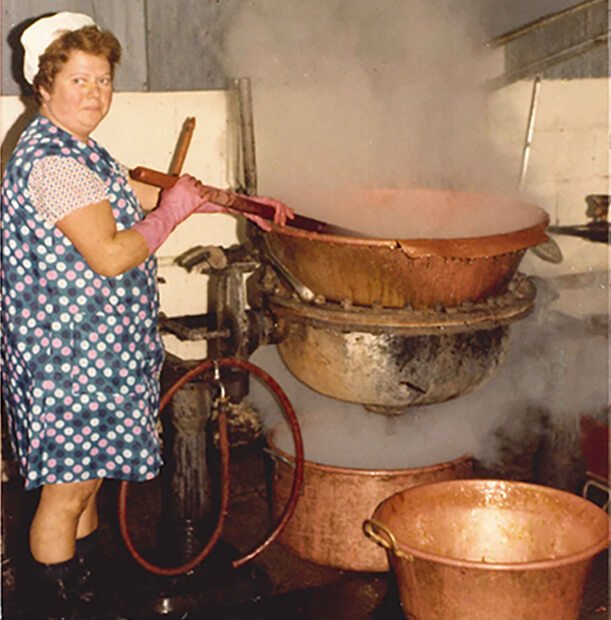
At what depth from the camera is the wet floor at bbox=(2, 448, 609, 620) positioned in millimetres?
3697

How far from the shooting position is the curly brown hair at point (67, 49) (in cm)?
312

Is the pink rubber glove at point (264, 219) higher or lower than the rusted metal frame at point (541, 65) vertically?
lower

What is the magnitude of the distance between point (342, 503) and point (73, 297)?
1.41 m

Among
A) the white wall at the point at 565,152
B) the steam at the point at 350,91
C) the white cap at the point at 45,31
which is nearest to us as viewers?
the white cap at the point at 45,31

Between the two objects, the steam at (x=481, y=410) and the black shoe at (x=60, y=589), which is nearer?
the black shoe at (x=60, y=589)

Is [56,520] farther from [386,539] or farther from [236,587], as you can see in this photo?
[386,539]

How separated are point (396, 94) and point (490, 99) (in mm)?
698

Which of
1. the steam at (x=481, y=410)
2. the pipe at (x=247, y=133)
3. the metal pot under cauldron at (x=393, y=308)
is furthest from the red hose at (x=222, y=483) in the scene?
the pipe at (x=247, y=133)

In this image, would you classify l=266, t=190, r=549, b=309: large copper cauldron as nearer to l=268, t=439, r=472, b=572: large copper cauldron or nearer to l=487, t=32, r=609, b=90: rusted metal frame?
l=268, t=439, r=472, b=572: large copper cauldron

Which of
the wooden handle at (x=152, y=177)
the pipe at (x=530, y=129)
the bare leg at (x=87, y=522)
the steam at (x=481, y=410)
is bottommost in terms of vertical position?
the bare leg at (x=87, y=522)

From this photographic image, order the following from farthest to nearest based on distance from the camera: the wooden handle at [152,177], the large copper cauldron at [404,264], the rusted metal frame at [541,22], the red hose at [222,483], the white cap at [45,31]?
the rusted metal frame at [541,22] → the red hose at [222,483] → the large copper cauldron at [404,264] → the wooden handle at [152,177] → the white cap at [45,31]

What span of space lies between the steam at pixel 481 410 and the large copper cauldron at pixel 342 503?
0.15 m

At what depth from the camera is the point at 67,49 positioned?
312cm

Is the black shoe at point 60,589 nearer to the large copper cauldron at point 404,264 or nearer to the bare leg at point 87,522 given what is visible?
the bare leg at point 87,522
